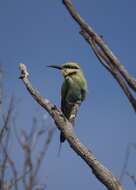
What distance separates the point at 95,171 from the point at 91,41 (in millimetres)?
600

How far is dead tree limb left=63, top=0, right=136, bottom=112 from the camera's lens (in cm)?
82

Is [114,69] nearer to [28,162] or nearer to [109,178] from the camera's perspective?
[109,178]

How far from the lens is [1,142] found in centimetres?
414

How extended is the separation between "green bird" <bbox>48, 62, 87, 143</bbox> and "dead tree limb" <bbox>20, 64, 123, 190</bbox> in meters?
1.28

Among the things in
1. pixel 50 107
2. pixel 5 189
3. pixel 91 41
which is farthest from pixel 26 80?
pixel 5 189

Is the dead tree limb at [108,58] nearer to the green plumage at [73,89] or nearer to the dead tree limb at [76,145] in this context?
the dead tree limb at [76,145]

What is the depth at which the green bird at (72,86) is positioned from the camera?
3.69m

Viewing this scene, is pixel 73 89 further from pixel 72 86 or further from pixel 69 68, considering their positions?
pixel 69 68

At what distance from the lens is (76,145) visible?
1.61 m

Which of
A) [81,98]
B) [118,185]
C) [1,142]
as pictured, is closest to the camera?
[118,185]

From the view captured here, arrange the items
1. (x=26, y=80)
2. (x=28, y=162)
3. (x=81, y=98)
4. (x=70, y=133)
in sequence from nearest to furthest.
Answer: (x=70, y=133) < (x=26, y=80) < (x=81, y=98) < (x=28, y=162)

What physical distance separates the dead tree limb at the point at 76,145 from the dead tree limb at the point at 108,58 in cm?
55

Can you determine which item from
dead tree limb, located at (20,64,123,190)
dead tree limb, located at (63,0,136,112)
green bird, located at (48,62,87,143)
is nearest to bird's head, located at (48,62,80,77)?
green bird, located at (48,62,87,143)

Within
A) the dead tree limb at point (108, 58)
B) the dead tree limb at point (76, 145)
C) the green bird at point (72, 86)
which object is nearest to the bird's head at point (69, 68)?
the green bird at point (72, 86)
